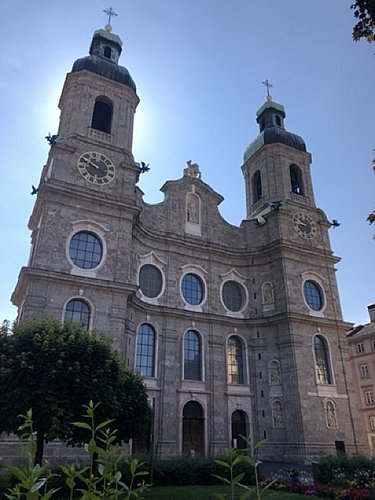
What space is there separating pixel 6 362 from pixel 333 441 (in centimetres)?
2085

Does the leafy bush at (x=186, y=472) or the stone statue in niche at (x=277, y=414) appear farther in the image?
the stone statue in niche at (x=277, y=414)

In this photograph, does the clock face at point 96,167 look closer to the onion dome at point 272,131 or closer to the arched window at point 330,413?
the onion dome at point 272,131

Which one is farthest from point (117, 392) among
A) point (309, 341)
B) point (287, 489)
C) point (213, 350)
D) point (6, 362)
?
point (309, 341)

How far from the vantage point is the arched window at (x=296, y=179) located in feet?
113

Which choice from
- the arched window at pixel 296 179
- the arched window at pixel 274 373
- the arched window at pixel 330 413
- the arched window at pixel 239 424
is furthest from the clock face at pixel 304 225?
the arched window at pixel 239 424

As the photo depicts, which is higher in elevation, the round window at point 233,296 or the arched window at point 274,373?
the round window at point 233,296

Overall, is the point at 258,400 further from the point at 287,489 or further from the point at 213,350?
the point at 287,489

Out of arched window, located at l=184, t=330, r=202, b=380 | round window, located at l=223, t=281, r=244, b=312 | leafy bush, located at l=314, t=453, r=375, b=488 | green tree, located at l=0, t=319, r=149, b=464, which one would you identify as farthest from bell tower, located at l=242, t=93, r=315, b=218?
green tree, located at l=0, t=319, r=149, b=464

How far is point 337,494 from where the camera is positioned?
506 inches

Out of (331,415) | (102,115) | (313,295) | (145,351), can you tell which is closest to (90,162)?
(102,115)

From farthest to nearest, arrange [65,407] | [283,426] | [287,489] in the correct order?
[283,426] → [287,489] → [65,407]

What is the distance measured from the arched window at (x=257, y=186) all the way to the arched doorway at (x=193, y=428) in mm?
18712

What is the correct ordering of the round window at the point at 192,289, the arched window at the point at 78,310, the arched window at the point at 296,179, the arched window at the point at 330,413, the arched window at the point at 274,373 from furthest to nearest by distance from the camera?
the arched window at the point at 296,179 < the round window at the point at 192,289 < the arched window at the point at 274,373 < the arched window at the point at 330,413 < the arched window at the point at 78,310

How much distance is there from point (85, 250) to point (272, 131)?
811 inches
